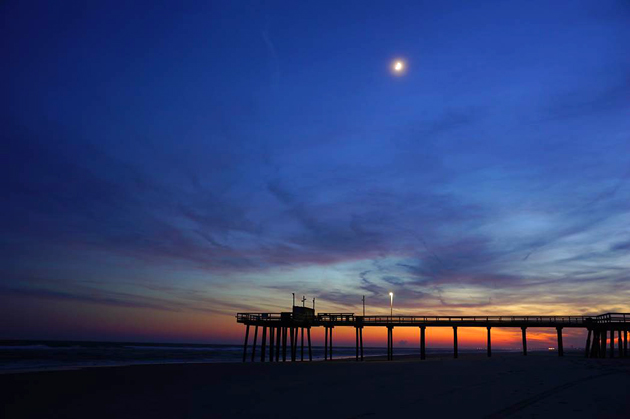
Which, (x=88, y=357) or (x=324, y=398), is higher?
(x=324, y=398)

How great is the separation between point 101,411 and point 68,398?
3733 mm

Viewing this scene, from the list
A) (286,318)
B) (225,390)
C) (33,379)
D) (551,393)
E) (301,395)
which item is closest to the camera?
(551,393)

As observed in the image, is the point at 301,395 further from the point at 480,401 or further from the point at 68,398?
the point at 68,398

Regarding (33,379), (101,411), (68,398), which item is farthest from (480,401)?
(33,379)

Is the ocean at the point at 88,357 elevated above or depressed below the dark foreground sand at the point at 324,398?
below

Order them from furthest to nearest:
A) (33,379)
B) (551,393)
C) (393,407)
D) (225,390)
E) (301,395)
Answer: (33,379) < (225,390) < (301,395) < (551,393) < (393,407)

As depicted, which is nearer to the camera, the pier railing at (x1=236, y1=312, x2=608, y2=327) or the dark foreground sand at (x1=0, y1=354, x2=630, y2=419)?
the dark foreground sand at (x1=0, y1=354, x2=630, y2=419)

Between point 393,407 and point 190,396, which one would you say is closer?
point 393,407

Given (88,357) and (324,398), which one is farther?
(88,357)

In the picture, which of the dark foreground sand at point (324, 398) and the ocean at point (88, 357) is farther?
the ocean at point (88, 357)

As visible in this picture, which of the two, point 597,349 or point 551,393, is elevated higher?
point 551,393

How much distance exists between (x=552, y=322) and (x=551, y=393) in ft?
127

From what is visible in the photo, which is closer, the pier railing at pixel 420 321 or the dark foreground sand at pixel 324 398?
the dark foreground sand at pixel 324 398

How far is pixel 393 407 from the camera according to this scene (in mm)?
11992
